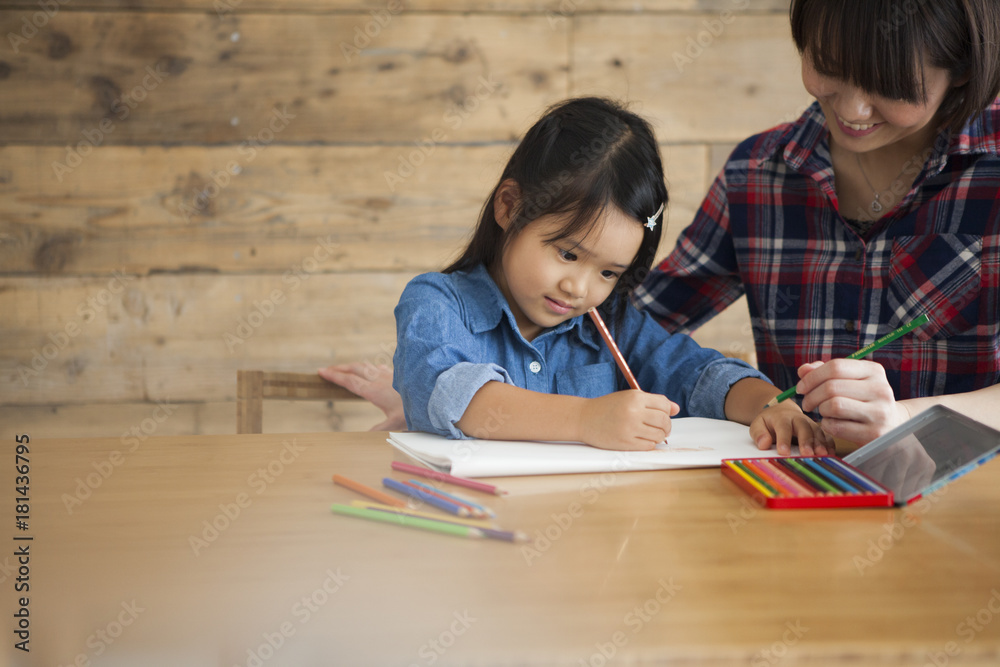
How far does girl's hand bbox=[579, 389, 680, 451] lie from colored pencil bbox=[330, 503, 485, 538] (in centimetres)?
27

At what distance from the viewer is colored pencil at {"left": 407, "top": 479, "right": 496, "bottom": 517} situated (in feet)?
2.10

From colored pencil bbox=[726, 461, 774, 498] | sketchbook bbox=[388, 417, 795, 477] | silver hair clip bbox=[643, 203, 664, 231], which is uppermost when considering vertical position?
silver hair clip bbox=[643, 203, 664, 231]

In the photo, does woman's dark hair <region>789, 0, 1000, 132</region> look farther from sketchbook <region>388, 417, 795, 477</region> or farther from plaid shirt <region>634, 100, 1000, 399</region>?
sketchbook <region>388, 417, 795, 477</region>

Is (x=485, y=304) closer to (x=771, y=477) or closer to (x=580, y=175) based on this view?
(x=580, y=175)

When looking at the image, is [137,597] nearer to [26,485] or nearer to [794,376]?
[26,485]

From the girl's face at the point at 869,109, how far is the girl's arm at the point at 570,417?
0.43m

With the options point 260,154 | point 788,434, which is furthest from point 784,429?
point 260,154

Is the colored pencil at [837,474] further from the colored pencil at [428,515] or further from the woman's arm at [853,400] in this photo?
the colored pencil at [428,515]

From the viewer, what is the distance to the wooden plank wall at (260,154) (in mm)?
1804

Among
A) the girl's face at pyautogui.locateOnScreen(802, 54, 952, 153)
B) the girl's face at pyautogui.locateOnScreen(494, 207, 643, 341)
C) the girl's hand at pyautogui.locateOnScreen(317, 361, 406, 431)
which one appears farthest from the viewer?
the girl's hand at pyautogui.locateOnScreen(317, 361, 406, 431)

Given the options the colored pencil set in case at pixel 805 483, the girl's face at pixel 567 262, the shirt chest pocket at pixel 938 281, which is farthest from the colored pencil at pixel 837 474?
the shirt chest pocket at pixel 938 281

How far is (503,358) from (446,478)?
397 mm

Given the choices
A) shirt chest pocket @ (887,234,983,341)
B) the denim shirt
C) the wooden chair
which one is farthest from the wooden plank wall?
shirt chest pocket @ (887,234,983,341)

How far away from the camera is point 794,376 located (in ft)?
4.17
